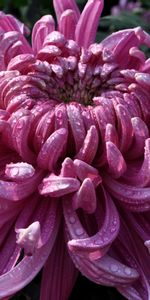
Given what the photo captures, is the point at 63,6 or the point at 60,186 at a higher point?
the point at 63,6

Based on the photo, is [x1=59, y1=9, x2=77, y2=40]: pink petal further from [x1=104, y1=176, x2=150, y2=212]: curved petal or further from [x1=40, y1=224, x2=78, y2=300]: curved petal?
[x1=40, y1=224, x2=78, y2=300]: curved petal

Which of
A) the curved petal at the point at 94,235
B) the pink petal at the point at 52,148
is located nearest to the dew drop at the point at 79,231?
the curved petal at the point at 94,235

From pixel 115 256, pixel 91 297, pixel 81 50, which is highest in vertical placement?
pixel 81 50

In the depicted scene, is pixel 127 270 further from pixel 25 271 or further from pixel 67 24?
pixel 67 24

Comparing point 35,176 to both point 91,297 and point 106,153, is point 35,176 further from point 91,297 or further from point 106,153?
point 91,297

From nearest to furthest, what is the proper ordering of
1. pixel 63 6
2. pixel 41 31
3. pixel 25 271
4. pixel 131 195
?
pixel 25 271, pixel 131 195, pixel 41 31, pixel 63 6

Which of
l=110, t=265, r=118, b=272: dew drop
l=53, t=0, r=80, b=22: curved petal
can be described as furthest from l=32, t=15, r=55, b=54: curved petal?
l=110, t=265, r=118, b=272: dew drop

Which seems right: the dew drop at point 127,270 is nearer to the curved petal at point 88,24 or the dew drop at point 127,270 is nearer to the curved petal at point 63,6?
the curved petal at point 88,24

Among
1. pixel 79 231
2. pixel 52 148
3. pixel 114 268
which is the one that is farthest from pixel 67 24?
pixel 114 268

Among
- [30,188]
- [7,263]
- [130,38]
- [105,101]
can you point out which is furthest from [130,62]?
[7,263]
